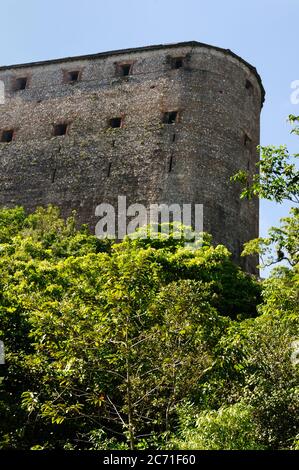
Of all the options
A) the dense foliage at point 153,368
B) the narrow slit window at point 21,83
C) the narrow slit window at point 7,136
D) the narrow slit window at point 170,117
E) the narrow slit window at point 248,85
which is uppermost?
the narrow slit window at point 21,83

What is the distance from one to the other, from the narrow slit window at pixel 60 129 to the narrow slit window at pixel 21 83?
306 centimetres

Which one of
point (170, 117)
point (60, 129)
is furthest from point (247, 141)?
point (60, 129)

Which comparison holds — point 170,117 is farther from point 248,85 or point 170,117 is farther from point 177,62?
point 248,85

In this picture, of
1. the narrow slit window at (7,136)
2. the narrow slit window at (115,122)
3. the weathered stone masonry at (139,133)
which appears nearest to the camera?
the weathered stone masonry at (139,133)

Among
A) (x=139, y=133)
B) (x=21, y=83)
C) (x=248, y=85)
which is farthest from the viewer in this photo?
(x=21, y=83)

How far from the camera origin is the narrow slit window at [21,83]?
28.7 metres

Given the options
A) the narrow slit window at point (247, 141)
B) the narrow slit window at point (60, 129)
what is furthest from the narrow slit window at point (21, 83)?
the narrow slit window at point (247, 141)

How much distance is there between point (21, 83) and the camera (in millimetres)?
28875

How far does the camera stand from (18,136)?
88.6 ft

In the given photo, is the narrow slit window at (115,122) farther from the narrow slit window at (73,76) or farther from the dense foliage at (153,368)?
the dense foliage at (153,368)

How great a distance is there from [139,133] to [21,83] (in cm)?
658

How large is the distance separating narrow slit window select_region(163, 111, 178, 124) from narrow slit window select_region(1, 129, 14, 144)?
237 inches
